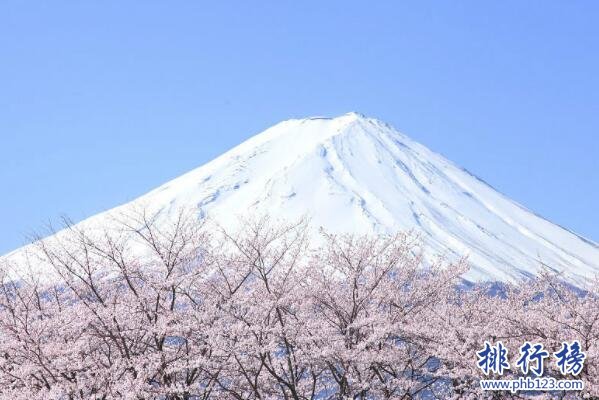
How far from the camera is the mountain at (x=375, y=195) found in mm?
63812

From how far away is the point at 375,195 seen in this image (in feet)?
232

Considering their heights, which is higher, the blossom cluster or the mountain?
the mountain

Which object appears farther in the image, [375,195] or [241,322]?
[375,195]

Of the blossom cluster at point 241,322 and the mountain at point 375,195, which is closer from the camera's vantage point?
the blossom cluster at point 241,322

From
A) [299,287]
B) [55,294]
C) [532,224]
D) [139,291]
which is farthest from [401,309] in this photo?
[532,224]

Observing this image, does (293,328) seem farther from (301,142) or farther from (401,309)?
(301,142)

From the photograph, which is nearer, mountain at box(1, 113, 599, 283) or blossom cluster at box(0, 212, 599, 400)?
blossom cluster at box(0, 212, 599, 400)

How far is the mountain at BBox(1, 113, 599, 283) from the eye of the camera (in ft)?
209

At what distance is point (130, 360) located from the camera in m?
11.0

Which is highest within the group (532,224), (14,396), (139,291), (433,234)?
(532,224)

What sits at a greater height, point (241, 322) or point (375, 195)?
point (375, 195)

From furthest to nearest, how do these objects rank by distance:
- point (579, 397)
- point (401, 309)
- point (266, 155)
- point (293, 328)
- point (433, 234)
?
point (266, 155) → point (433, 234) → point (401, 309) → point (293, 328) → point (579, 397)

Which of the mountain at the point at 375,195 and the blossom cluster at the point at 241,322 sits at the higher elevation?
the mountain at the point at 375,195

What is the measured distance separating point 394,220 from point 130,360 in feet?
176
